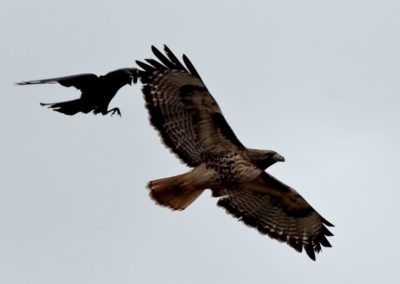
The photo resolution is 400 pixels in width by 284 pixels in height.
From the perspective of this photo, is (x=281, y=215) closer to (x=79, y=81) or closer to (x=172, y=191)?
(x=172, y=191)

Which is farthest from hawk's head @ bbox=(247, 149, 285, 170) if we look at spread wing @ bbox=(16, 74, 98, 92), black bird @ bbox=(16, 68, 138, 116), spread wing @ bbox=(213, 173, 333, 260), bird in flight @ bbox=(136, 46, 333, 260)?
spread wing @ bbox=(16, 74, 98, 92)

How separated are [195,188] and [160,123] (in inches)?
34.9

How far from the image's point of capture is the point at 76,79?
619 inches

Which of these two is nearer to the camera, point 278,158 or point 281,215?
point 278,158

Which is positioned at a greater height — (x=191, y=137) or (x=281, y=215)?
(x=191, y=137)

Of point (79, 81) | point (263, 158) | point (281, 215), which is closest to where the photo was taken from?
point (79, 81)

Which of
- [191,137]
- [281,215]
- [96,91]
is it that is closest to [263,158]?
Answer: [191,137]

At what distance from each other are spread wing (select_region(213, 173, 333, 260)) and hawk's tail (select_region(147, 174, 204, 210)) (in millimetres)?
851

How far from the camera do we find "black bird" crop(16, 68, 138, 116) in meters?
15.8

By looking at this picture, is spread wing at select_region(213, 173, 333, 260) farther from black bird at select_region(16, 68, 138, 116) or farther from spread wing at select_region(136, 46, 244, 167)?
black bird at select_region(16, 68, 138, 116)

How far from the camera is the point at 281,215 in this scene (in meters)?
17.7

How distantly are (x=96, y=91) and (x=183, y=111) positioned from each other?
122 cm

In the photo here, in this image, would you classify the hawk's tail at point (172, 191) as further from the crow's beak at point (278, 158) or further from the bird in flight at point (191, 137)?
the crow's beak at point (278, 158)

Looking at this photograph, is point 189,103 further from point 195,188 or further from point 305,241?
point 305,241
